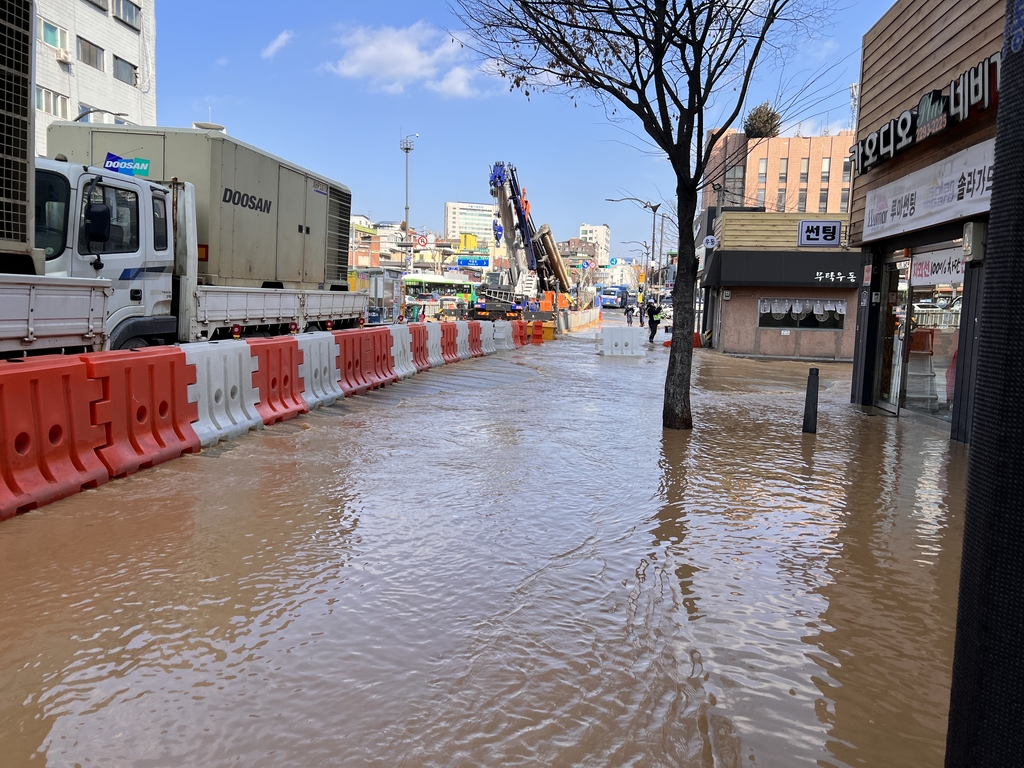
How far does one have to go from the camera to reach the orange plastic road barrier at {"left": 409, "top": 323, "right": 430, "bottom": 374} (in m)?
17.5

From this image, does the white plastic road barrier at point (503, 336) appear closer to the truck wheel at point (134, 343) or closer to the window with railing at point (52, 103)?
the truck wheel at point (134, 343)

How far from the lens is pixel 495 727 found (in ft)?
10.2

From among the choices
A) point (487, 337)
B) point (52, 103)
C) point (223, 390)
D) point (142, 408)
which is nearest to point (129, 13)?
point (52, 103)

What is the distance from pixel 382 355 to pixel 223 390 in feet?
20.3

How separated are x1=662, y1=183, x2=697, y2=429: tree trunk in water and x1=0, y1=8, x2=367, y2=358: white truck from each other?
6.66 metres

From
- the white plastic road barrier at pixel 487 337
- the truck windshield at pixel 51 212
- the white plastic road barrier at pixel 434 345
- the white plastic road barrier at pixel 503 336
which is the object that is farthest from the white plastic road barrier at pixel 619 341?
the truck windshield at pixel 51 212

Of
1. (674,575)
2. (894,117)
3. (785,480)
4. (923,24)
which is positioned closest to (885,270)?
(894,117)

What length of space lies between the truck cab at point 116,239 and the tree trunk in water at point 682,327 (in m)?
6.84

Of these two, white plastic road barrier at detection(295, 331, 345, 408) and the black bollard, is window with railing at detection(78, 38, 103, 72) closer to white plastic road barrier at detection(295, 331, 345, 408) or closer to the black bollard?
white plastic road barrier at detection(295, 331, 345, 408)

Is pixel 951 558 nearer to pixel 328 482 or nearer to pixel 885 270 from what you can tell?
pixel 328 482

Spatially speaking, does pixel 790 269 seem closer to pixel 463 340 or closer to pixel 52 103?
pixel 463 340

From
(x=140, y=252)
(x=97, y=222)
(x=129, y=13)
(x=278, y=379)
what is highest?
(x=129, y=13)

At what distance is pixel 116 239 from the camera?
974cm

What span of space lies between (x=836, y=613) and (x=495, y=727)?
7.58 ft
